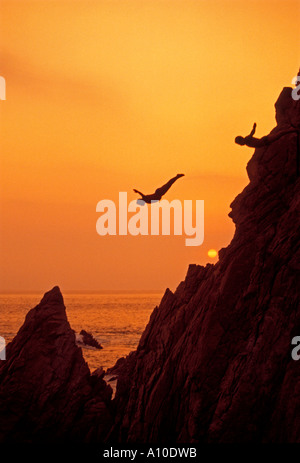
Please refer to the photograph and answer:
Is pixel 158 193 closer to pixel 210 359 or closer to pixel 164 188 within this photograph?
pixel 164 188

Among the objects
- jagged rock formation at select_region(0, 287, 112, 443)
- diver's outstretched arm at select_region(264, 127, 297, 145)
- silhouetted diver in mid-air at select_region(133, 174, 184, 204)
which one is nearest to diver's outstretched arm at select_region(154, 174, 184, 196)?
silhouetted diver in mid-air at select_region(133, 174, 184, 204)

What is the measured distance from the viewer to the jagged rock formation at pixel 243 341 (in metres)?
20.0

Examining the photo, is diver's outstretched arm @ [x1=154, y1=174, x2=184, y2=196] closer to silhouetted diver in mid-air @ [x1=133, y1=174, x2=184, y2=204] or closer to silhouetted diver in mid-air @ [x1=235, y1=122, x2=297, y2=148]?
silhouetted diver in mid-air @ [x1=133, y1=174, x2=184, y2=204]

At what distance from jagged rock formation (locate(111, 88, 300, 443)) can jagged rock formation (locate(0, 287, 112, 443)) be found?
5.55 feet

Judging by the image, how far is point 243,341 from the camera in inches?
838

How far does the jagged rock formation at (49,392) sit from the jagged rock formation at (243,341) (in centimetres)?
169

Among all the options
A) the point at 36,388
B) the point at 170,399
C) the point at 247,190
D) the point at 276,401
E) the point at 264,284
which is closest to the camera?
the point at 276,401

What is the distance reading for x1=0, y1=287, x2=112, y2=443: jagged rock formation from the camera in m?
26.0

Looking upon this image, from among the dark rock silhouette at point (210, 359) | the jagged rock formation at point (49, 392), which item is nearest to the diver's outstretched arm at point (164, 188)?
the dark rock silhouette at point (210, 359)

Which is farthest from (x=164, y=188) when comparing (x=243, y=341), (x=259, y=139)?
(x=243, y=341)
